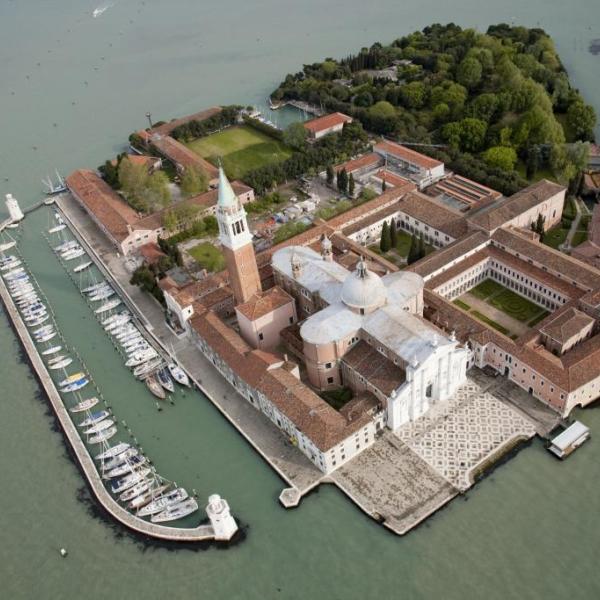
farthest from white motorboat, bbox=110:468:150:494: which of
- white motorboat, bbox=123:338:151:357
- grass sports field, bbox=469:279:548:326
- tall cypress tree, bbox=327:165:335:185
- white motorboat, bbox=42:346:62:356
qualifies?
tall cypress tree, bbox=327:165:335:185

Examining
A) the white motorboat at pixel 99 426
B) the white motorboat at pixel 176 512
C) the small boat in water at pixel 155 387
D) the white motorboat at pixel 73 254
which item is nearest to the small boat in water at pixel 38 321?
the white motorboat at pixel 73 254

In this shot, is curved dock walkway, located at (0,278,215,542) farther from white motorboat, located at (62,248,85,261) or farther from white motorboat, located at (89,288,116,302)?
white motorboat, located at (62,248,85,261)

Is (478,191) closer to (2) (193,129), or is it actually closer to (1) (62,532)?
(2) (193,129)

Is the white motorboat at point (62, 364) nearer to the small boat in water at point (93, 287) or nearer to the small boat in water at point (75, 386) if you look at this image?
the small boat in water at point (75, 386)

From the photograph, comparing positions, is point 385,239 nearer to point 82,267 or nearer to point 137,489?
point 82,267

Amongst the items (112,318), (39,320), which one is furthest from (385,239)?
(39,320)

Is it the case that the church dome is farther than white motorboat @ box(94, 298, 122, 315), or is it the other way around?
white motorboat @ box(94, 298, 122, 315)

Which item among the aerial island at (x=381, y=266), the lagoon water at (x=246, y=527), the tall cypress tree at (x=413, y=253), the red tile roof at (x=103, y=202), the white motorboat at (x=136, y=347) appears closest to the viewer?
the lagoon water at (x=246, y=527)
